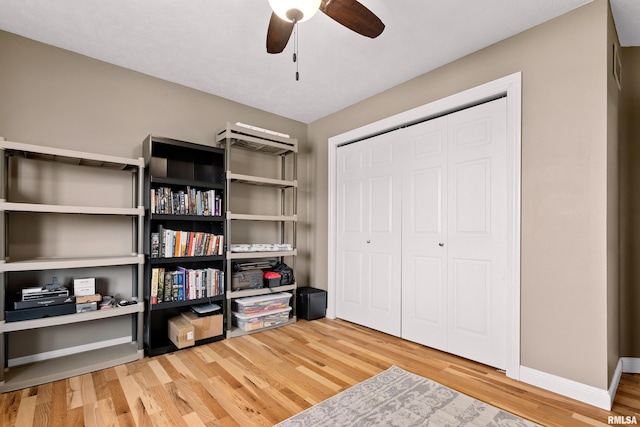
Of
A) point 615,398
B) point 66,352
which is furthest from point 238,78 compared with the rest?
point 615,398

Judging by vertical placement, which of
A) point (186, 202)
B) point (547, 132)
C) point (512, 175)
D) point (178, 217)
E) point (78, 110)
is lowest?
point (178, 217)

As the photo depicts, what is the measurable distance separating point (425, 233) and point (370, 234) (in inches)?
27.8

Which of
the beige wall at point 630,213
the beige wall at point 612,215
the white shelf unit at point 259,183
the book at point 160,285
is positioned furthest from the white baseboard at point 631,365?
the book at point 160,285

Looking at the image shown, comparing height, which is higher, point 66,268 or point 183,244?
point 183,244

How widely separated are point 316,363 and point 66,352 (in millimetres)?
2073

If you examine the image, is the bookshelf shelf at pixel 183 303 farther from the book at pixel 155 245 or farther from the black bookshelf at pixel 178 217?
the book at pixel 155 245

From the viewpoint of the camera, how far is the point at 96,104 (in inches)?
110

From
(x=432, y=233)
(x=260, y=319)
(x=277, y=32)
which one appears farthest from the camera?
(x=260, y=319)

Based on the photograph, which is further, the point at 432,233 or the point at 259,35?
the point at 432,233

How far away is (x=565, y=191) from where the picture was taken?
85.2 inches

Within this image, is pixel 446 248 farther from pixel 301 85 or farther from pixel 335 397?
pixel 301 85

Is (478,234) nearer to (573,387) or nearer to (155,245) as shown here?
(573,387)

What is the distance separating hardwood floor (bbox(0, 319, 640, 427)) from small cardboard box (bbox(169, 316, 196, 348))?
82mm

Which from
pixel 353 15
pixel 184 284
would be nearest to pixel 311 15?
pixel 353 15
